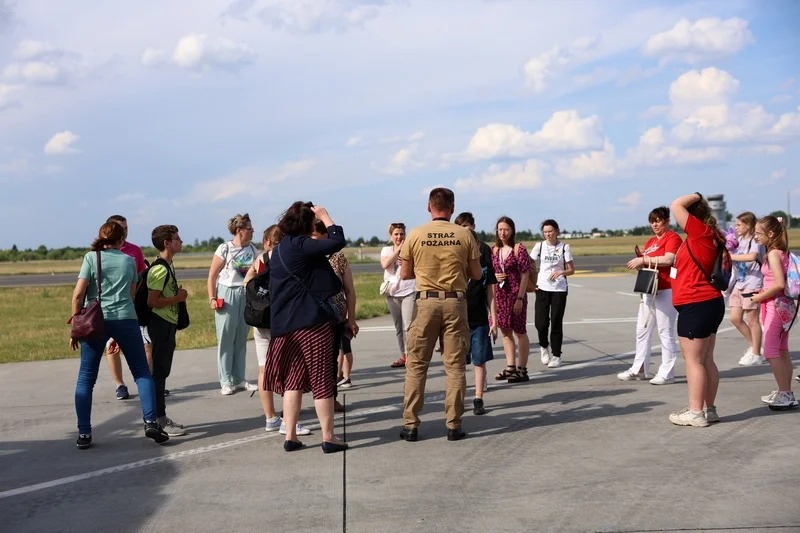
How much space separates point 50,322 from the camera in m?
18.8

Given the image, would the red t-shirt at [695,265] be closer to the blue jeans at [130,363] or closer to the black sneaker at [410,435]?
the black sneaker at [410,435]

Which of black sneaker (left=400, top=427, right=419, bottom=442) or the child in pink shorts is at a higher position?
the child in pink shorts

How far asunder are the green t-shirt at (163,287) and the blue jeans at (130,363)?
1.27ft

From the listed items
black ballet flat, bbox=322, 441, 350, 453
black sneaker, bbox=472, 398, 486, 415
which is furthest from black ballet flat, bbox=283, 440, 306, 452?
black sneaker, bbox=472, 398, 486, 415

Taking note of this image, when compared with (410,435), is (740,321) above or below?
above

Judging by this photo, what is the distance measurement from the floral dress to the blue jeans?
13.2ft

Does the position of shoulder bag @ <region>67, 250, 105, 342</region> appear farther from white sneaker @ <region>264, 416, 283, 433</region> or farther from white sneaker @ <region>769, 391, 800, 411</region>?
white sneaker @ <region>769, 391, 800, 411</region>

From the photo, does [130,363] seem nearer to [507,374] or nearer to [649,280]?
[507,374]

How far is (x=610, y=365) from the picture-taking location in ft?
32.2

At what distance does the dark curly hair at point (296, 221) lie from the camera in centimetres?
596

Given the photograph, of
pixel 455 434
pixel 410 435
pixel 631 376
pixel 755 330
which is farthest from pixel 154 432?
pixel 755 330

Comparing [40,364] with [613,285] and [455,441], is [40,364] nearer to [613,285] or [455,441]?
[455,441]

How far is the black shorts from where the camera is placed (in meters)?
6.45

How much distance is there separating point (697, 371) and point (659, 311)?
2120 mm
